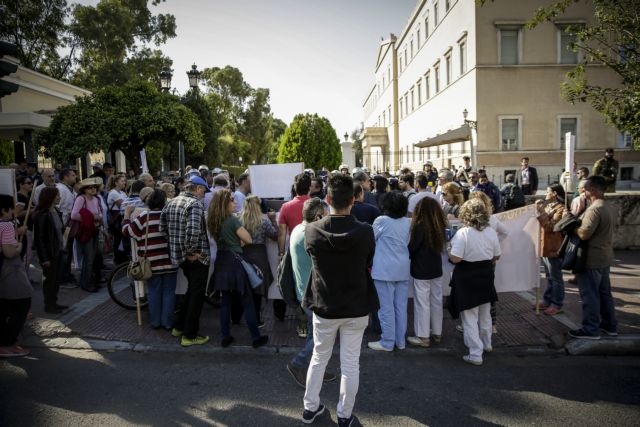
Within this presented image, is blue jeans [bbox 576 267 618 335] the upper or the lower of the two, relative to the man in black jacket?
lower

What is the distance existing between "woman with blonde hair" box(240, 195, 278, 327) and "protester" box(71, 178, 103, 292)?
366cm

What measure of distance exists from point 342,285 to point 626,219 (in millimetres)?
10350

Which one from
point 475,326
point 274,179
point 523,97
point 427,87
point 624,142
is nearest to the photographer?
point 475,326

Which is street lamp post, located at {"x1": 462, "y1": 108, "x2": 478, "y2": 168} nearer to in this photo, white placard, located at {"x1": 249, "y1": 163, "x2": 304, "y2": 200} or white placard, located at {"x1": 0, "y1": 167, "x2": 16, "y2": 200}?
white placard, located at {"x1": 249, "y1": 163, "x2": 304, "y2": 200}

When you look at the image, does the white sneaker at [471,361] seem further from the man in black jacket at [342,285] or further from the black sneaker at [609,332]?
the man in black jacket at [342,285]

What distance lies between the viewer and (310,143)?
115ft

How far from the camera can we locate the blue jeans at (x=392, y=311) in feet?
17.4

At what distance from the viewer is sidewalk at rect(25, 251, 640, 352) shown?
5586 millimetres

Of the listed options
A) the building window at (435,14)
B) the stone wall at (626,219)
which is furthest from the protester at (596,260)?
the building window at (435,14)

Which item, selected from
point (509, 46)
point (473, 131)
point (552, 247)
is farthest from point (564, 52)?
point (552, 247)

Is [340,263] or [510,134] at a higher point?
[510,134]

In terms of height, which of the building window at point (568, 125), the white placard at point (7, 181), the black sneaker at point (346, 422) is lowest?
the black sneaker at point (346, 422)

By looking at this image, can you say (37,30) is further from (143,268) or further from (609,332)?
(609,332)

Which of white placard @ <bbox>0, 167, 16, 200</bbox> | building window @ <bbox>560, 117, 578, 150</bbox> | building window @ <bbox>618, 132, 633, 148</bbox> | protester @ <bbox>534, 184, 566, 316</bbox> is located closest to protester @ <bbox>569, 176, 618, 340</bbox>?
protester @ <bbox>534, 184, 566, 316</bbox>
